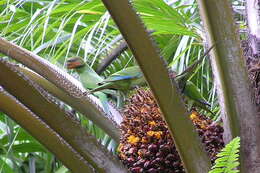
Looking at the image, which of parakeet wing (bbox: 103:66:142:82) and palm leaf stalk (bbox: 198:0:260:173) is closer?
palm leaf stalk (bbox: 198:0:260:173)

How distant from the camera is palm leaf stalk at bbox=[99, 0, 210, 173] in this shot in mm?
751

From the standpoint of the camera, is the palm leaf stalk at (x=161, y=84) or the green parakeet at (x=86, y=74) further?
the green parakeet at (x=86, y=74)

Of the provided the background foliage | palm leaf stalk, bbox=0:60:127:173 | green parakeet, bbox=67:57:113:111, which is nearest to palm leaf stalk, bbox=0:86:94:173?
palm leaf stalk, bbox=0:60:127:173

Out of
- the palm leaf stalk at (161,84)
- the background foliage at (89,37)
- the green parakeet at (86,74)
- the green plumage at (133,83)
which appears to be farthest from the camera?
the green parakeet at (86,74)

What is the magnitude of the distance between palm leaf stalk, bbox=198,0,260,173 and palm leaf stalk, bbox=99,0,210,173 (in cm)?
8

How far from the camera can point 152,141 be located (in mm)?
931

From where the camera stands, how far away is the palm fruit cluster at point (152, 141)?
35.7 inches

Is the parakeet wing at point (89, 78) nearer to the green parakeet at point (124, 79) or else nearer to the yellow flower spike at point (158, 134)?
the green parakeet at point (124, 79)

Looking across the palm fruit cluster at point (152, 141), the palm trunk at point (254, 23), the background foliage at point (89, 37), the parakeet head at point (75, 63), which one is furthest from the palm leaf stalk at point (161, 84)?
the parakeet head at point (75, 63)

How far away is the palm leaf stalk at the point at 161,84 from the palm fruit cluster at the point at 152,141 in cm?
7

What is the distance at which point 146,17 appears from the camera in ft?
4.09

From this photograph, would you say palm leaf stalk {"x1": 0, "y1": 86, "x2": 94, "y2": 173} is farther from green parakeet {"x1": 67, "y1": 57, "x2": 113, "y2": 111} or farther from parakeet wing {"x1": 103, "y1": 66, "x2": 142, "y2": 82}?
green parakeet {"x1": 67, "y1": 57, "x2": 113, "y2": 111}

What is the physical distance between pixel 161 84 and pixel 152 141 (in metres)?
0.17

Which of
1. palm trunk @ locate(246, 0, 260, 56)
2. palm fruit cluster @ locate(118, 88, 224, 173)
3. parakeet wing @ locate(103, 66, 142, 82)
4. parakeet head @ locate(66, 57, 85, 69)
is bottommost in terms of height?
palm fruit cluster @ locate(118, 88, 224, 173)
